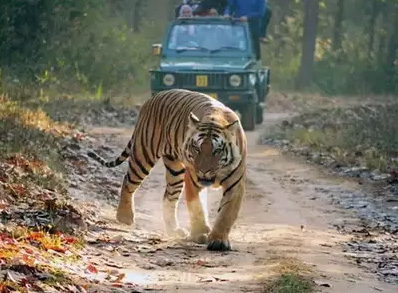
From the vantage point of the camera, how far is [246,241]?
344 inches

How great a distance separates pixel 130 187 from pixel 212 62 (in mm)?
9308

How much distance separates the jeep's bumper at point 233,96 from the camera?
18422 mm

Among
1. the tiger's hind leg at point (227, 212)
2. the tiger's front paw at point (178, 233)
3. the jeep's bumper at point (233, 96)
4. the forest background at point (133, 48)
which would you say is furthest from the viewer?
the forest background at point (133, 48)

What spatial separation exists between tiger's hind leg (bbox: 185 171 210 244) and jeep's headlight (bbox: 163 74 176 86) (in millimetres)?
9766

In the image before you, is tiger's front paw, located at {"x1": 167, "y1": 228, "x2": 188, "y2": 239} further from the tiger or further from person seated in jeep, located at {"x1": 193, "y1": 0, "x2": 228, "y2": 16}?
person seated in jeep, located at {"x1": 193, "y1": 0, "x2": 228, "y2": 16}

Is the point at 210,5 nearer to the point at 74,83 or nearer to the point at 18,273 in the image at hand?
the point at 74,83

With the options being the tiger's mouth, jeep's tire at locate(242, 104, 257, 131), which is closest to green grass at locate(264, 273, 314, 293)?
the tiger's mouth

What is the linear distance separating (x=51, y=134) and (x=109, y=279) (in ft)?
23.8

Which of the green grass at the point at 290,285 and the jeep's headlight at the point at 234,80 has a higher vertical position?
the green grass at the point at 290,285

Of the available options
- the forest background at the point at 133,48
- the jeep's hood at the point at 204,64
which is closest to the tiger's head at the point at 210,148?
the forest background at the point at 133,48

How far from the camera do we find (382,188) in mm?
12344

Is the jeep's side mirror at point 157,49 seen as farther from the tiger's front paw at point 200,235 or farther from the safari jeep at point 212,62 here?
the tiger's front paw at point 200,235

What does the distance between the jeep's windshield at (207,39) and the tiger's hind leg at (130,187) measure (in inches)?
375

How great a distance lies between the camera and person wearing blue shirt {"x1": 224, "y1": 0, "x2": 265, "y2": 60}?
67.2 ft
